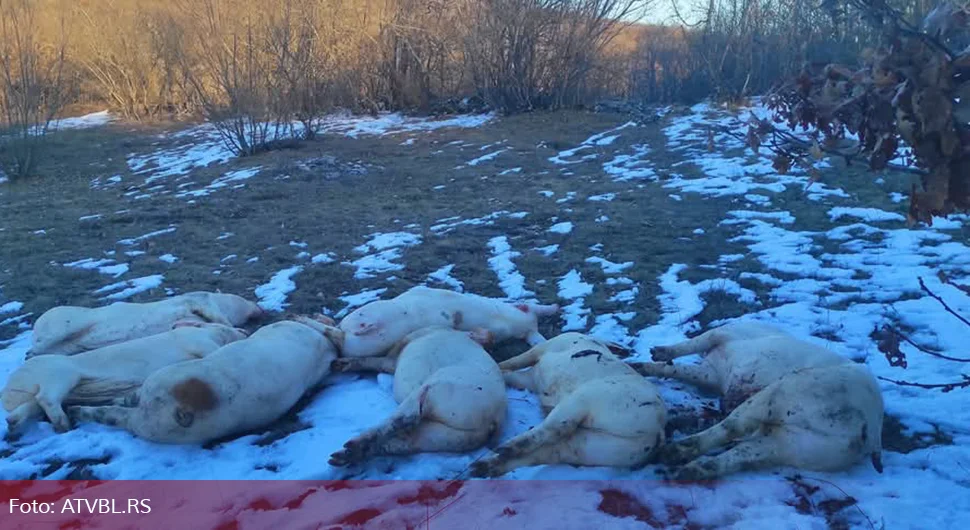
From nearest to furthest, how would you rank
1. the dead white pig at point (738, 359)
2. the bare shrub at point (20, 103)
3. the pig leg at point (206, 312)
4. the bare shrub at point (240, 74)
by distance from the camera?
the dead white pig at point (738, 359) → the pig leg at point (206, 312) → the bare shrub at point (20, 103) → the bare shrub at point (240, 74)

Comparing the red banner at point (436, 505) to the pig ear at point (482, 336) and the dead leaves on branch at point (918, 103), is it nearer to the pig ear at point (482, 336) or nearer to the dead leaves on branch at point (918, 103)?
the dead leaves on branch at point (918, 103)

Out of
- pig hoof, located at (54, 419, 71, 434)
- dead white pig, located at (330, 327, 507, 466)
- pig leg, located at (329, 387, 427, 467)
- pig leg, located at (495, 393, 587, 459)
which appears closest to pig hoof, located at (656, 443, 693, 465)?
pig leg, located at (495, 393, 587, 459)

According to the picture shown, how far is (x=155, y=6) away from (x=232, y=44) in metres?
9.51

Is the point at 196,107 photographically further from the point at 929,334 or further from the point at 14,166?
the point at 929,334

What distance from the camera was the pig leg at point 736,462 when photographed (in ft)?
10.3

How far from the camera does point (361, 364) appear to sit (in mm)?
4371

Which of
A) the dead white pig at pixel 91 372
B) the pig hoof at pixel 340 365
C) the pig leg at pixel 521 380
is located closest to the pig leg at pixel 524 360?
the pig leg at pixel 521 380

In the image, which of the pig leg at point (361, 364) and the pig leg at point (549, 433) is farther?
the pig leg at point (361, 364)

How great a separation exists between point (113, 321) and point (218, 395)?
1516 mm

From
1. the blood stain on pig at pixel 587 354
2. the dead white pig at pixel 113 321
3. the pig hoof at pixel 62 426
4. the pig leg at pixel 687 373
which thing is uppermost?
the dead white pig at pixel 113 321

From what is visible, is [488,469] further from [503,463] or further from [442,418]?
[442,418]

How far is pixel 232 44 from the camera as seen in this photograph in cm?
1330

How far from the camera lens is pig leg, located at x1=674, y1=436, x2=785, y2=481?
123 inches

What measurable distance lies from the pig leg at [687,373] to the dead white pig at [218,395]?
177 centimetres
